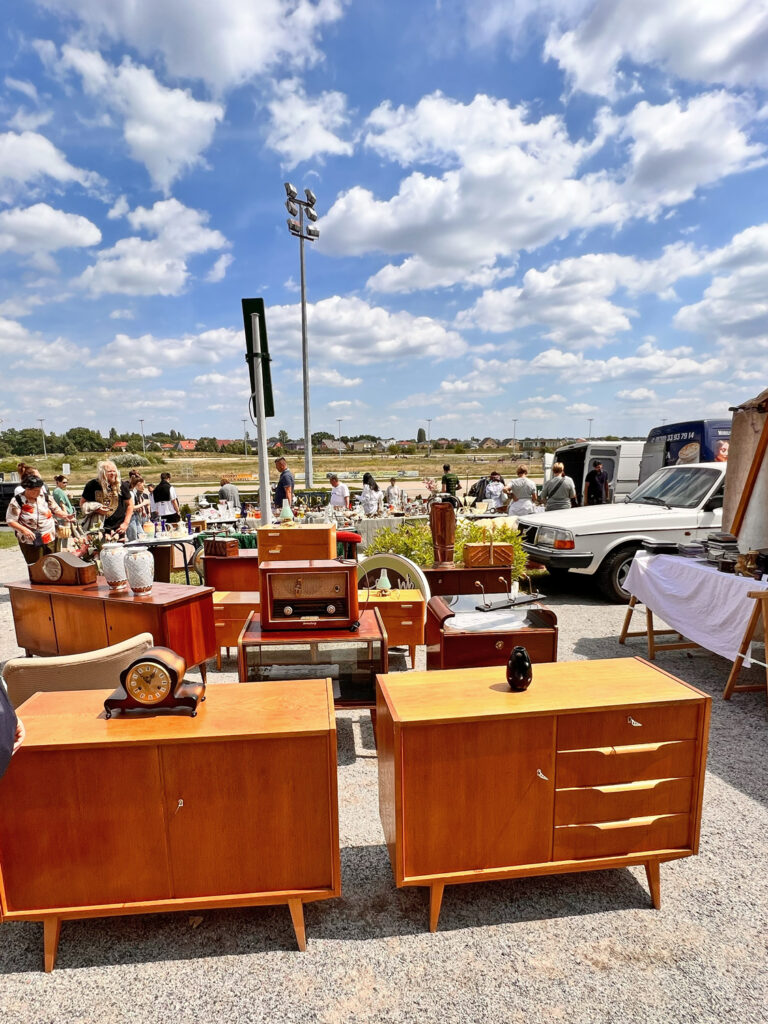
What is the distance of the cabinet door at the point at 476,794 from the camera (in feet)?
7.61

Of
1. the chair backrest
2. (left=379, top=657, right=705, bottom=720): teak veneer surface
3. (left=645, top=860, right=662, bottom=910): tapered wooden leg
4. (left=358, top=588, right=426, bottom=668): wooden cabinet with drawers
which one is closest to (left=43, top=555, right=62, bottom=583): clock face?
the chair backrest

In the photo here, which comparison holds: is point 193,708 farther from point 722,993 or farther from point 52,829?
point 722,993

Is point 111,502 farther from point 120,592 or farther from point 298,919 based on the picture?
point 298,919

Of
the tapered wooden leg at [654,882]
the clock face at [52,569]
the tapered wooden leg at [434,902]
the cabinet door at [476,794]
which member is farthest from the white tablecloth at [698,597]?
the clock face at [52,569]

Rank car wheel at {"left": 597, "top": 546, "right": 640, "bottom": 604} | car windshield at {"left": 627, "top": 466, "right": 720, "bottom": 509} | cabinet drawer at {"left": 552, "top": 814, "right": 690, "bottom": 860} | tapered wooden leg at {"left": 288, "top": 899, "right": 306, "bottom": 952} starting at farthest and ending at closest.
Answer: car windshield at {"left": 627, "top": 466, "right": 720, "bottom": 509} → car wheel at {"left": 597, "top": 546, "right": 640, "bottom": 604} → cabinet drawer at {"left": 552, "top": 814, "right": 690, "bottom": 860} → tapered wooden leg at {"left": 288, "top": 899, "right": 306, "bottom": 952}

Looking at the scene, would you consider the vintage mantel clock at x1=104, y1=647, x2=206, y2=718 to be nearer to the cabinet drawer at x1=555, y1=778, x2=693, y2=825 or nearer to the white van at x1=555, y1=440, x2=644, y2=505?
the cabinet drawer at x1=555, y1=778, x2=693, y2=825

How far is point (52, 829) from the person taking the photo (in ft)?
7.29

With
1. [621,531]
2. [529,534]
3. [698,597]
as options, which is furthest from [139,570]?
[621,531]

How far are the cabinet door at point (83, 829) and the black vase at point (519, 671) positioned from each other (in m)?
1.50

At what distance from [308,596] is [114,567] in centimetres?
185

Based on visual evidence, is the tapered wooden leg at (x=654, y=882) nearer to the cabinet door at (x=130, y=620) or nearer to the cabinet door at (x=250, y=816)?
the cabinet door at (x=250, y=816)

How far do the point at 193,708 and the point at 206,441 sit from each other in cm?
8885

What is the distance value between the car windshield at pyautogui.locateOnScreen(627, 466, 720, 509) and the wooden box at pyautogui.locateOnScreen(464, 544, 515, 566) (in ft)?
10.8

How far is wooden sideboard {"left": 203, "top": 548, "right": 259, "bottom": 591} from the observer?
6207 millimetres
